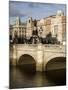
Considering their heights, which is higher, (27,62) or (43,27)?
(43,27)

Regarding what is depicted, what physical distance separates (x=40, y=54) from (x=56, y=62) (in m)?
0.22

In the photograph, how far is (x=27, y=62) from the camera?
8.00 feet

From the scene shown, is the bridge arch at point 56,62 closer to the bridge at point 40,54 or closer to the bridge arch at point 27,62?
the bridge at point 40,54

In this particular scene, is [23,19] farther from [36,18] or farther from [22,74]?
[22,74]

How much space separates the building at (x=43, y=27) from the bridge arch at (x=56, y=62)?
0.67 feet

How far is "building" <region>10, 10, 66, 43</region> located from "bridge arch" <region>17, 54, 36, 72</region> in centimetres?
22

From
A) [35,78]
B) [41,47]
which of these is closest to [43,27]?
[41,47]

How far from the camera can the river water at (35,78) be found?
2395 mm

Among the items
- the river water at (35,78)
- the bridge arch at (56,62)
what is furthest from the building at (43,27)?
the river water at (35,78)

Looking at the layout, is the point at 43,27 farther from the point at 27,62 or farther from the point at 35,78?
the point at 35,78

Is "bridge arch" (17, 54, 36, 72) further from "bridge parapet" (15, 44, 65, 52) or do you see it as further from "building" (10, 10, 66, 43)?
"building" (10, 10, 66, 43)

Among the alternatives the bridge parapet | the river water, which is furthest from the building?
the river water

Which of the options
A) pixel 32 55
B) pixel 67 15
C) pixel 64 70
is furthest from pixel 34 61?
pixel 67 15

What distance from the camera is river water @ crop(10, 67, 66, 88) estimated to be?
2395mm
